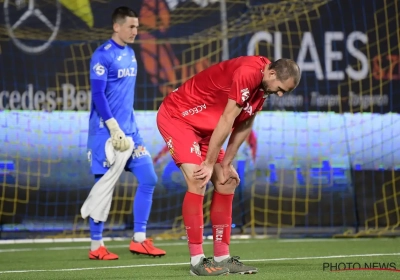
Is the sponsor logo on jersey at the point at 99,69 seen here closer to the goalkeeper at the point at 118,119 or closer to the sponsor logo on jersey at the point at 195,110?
the goalkeeper at the point at 118,119

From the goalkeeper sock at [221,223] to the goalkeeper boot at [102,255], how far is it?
5.18 ft

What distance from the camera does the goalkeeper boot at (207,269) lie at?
224 inches

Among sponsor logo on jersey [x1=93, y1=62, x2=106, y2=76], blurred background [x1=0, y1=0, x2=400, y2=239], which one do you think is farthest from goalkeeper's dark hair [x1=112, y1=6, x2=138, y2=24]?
blurred background [x1=0, y1=0, x2=400, y2=239]

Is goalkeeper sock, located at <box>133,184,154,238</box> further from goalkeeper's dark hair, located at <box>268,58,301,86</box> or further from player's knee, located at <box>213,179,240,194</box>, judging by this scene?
goalkeeper's dark hair, located at <box>268,58,301,86</box>

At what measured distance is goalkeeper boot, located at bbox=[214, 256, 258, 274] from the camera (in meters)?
5.79

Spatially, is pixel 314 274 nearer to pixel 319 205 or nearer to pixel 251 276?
pixel 251 276

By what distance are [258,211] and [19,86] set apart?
9.50 ft

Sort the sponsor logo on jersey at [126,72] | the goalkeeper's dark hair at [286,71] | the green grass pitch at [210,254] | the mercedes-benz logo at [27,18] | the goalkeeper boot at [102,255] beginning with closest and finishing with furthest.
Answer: the goalkeeper's dark hair at [286,71] < the green grass pitch at [210,254] < the goalkeeper boot at [102,255] < the sponsor logo on jersey at [126,72] < the mercedes-benz logo at [27,18]

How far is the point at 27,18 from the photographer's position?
9.25 metres

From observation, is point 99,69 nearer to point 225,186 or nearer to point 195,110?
point 195,110

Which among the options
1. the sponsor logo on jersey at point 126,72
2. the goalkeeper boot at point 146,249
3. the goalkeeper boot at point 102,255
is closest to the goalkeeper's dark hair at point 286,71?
the sponsor logo on jersey at point 126,72

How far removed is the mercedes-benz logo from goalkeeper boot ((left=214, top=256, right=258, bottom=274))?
14.0 feet

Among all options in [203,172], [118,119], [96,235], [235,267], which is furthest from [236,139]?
[96,235]

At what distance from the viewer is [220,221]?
5.98 m
